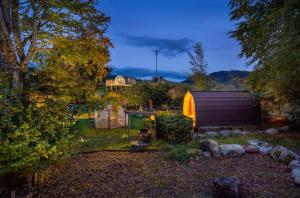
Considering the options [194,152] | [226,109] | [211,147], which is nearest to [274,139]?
[226,109]

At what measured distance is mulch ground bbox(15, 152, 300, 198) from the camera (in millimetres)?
4414

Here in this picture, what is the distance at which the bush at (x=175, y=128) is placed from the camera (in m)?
8.35

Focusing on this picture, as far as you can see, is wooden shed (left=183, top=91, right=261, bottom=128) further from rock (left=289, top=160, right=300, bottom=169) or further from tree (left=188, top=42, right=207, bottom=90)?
tree (left=188, top=42, right=207, bottom=90)

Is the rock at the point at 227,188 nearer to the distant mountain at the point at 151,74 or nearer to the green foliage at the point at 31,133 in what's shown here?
the green foliage at the point at 31,133

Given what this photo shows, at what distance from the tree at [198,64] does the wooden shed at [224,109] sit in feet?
25.3

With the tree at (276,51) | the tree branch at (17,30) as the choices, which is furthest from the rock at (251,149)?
the tree branch at (17,30)

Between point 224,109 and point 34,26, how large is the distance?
27.2 ft

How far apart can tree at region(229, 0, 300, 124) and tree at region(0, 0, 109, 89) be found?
495 centimetres

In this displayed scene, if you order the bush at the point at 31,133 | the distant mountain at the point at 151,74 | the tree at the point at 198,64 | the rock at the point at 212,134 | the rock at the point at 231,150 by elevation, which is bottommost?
the rock at the point at 231,150

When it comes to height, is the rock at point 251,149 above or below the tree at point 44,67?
below

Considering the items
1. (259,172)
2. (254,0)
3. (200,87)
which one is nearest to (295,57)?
(259,172)

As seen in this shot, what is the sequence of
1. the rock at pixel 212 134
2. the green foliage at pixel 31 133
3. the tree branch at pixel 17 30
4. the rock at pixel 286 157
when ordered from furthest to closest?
the rock at pixel 212 134, the rock at pixel 286 157, the tree branch at pixel 17 30, the green foliage at pixel 31 133

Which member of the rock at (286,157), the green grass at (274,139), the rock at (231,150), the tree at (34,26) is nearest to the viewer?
the tree at (34,26)

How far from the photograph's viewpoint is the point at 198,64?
19828 mm
